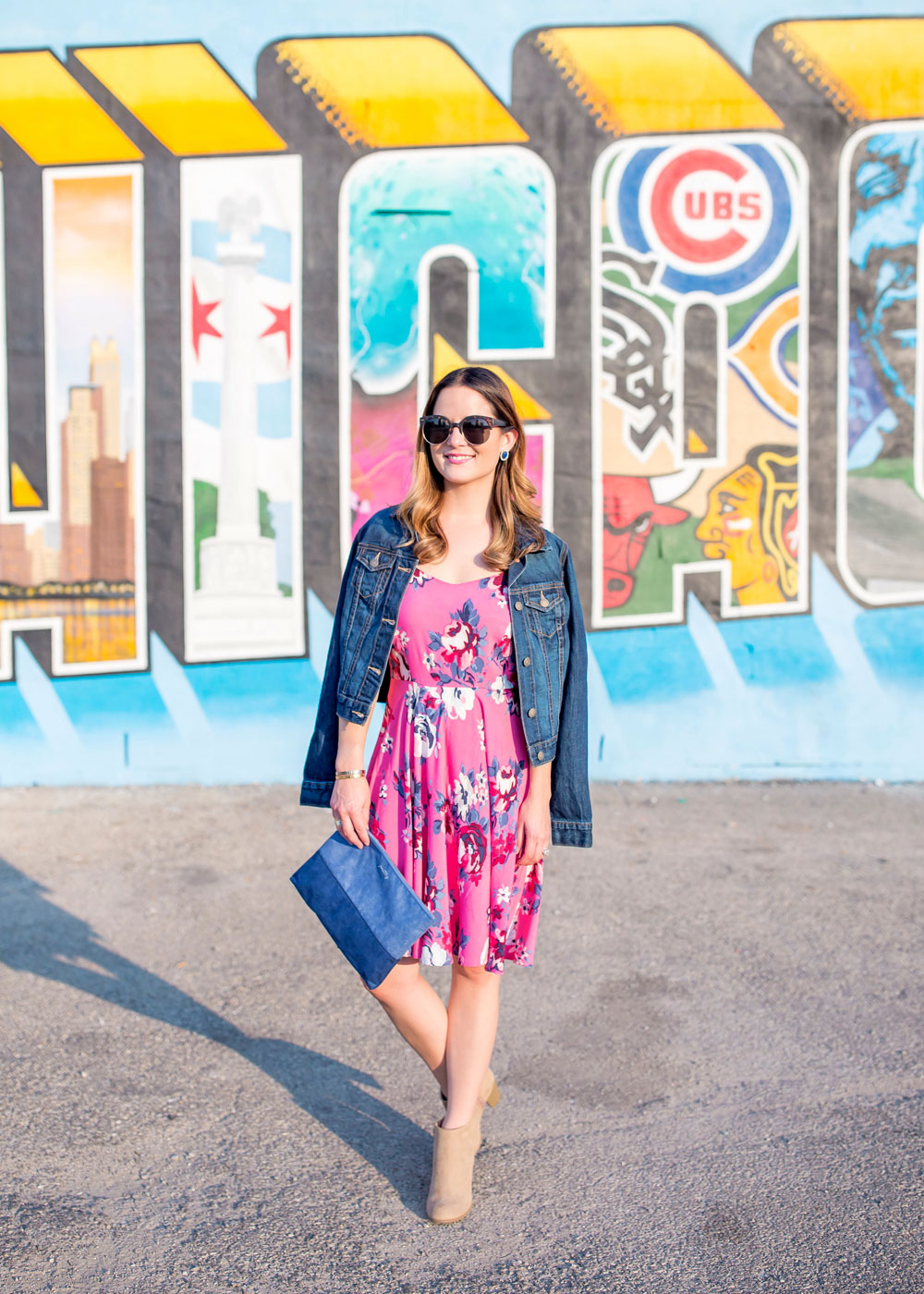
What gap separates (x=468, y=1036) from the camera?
2.69 meters

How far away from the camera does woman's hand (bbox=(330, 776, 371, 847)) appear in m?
2.64

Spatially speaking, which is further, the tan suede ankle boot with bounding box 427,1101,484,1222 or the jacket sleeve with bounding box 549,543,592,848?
the jacket sleeve with bounding box 549,543,592,848

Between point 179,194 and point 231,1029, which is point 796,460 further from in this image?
point 231,1029

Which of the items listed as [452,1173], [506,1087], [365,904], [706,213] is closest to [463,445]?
[365,904]

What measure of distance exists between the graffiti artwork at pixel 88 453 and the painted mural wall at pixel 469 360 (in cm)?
2

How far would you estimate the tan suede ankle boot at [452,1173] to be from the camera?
254 centimetres

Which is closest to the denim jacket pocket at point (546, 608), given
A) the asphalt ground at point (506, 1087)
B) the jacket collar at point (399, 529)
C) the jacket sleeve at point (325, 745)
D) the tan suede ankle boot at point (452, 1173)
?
the jacket collar at point (399, 529)

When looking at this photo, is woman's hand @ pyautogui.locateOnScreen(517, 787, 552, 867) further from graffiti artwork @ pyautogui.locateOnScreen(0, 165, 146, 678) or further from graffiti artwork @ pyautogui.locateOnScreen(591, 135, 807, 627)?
graffiti artwork @ pyautogui.locateOnScreen(0, 165, 146, 678)

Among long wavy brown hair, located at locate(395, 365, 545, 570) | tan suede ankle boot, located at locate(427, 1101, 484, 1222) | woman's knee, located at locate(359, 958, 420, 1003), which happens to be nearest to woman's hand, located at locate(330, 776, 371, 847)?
woman's knee, located at locate(359, 958, 420, 1003)

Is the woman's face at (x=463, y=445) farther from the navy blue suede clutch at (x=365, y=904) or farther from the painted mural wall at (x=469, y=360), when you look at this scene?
the painted mural wall at (x=469, y=360)

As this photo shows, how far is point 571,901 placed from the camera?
15.1 feet

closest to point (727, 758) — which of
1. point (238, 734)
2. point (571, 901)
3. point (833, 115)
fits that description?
point (571, 901)

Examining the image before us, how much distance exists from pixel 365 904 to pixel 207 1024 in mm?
1268

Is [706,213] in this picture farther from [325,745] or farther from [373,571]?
[325,745]
